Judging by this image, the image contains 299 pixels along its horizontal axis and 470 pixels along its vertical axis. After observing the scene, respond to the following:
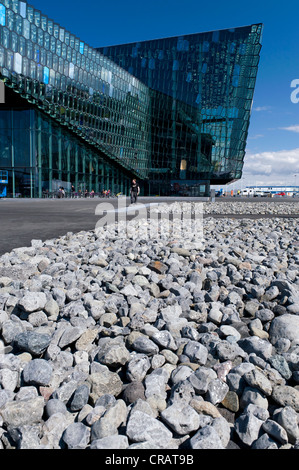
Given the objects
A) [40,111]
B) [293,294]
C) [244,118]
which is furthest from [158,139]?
[293,294]

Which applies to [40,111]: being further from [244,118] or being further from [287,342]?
[244,118]

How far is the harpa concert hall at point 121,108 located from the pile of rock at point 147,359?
26.2 meters

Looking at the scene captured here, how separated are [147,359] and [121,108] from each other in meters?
45.2

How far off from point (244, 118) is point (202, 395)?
5716 centimetres

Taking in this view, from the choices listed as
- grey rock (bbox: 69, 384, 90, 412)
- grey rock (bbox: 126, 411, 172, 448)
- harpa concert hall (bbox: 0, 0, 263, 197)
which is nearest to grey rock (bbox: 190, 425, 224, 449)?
grey rock (bbox: 126, 411, 172, 448)

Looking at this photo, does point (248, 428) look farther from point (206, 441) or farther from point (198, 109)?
point (198, 109)

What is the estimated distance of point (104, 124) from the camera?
3931 centimetres

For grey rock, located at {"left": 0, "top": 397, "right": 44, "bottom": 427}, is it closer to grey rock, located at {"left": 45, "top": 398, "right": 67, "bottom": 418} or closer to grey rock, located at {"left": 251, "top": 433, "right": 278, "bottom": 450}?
grey rock, located at {"left": 45, "top": 398, "right": 67, "bottom": 418}

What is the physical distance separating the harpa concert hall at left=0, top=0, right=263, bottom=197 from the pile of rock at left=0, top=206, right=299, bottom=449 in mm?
26225

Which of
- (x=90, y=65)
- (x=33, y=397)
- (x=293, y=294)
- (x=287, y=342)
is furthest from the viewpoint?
(x=90, y=65)

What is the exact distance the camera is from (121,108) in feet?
144

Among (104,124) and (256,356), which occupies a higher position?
(104,124)

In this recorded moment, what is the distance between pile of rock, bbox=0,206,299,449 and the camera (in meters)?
1.44

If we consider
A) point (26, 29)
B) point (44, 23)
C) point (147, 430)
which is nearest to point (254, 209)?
point (147, 430)
